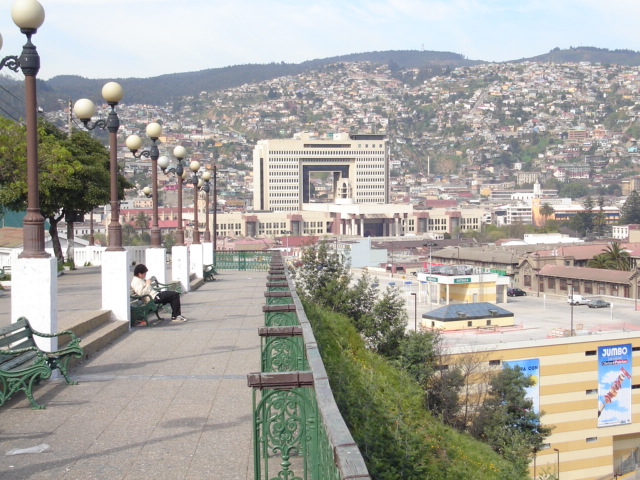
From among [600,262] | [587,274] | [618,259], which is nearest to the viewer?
[587,274]

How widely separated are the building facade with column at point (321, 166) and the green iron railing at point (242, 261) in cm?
12171

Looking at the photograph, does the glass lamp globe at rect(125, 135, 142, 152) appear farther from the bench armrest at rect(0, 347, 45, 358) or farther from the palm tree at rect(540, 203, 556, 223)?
the palm tree at rect(540, 203, 556, 223)

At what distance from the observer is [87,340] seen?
30.8ft

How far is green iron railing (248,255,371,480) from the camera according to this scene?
288cm

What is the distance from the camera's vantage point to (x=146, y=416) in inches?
254

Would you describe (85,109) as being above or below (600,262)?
above

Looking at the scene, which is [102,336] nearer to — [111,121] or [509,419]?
[111,121]

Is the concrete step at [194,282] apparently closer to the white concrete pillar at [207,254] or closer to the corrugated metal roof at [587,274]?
the white concrete pillar at [207,254]

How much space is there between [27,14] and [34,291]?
Answer: 2503 mm

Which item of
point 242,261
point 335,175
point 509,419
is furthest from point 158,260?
point 335,175

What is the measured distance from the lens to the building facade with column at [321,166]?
490 feet

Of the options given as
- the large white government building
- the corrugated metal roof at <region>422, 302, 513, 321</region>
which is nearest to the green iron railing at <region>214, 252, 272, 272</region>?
the corrugated metal roof at <region>422, 302, 513, 321</region>

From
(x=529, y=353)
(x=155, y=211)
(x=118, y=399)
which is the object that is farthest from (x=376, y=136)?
(x=118, y=399)

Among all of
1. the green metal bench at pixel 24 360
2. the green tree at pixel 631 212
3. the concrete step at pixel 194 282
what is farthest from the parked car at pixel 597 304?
the green tree at pixel 631 212
